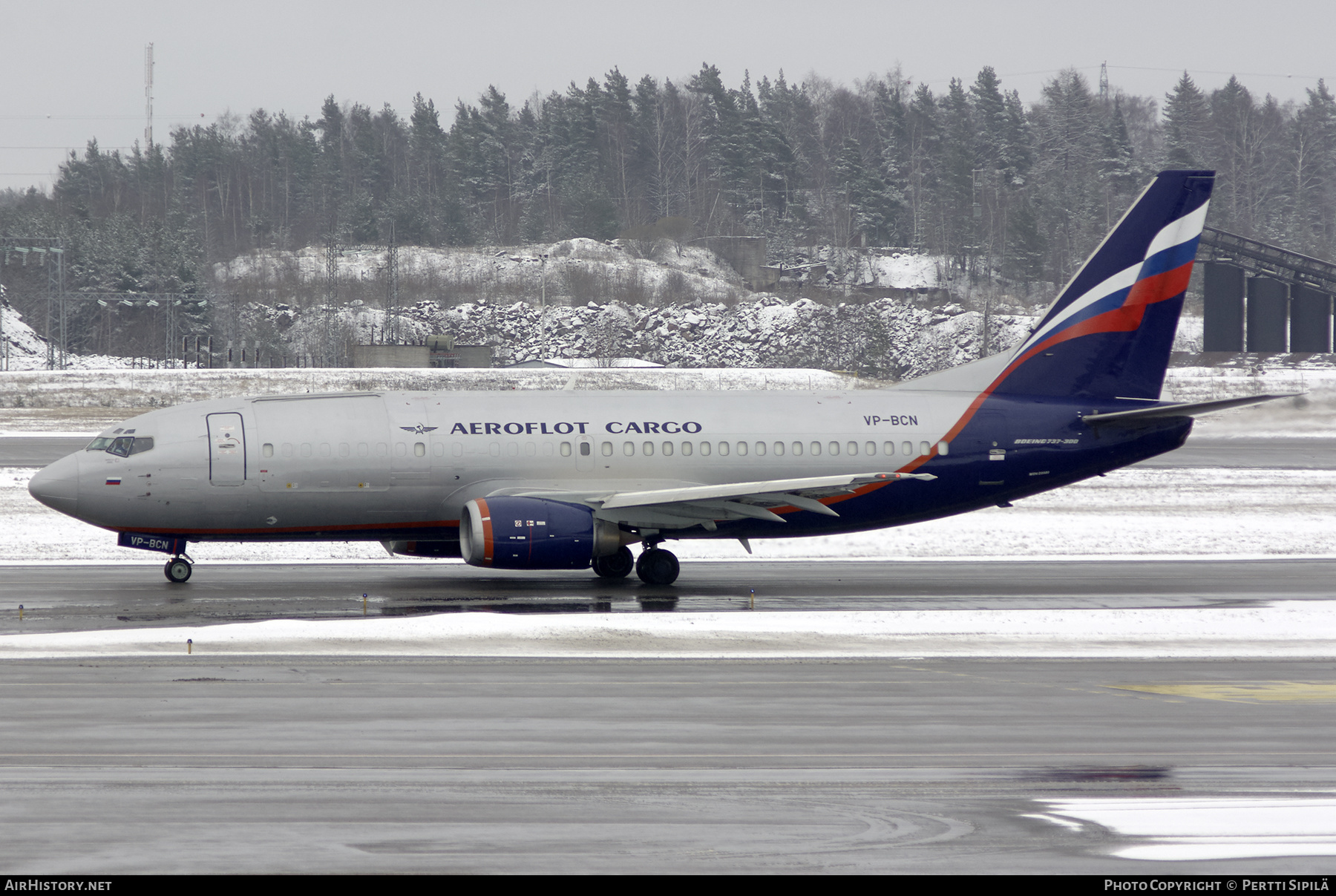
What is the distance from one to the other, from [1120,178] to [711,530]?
5409 inches

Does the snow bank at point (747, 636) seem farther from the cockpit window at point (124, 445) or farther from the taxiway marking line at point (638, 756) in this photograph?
the cockpit window at point (124, 445)

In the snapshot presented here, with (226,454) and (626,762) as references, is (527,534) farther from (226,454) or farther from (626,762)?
(626,762)

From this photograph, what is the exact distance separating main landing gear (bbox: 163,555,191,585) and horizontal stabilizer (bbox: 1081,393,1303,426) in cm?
1890

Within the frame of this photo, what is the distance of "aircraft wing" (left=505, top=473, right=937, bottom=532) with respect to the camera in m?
25.6

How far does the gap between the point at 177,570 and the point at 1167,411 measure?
20.5 meters

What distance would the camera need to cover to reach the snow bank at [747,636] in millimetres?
19312

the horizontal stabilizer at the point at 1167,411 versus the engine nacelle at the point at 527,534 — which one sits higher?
the horizontal stabilizer at the point at 1167,411

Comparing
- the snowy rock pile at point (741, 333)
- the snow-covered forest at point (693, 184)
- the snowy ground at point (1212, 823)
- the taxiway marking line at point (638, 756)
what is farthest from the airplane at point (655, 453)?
the snow-covered forest at point (693, 184)

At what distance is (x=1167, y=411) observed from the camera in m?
27.7

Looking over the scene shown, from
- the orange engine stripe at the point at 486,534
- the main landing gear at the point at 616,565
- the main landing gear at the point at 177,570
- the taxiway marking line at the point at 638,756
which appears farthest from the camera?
the main landing gear at the point at 616,565

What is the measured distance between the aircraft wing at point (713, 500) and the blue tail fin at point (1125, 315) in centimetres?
421

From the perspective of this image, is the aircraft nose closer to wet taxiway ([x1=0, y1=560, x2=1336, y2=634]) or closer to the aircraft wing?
wet taxiway ([x1=0, y1=560, x2=1336, y2=634])

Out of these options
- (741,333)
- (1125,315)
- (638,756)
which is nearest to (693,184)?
(741,333)
